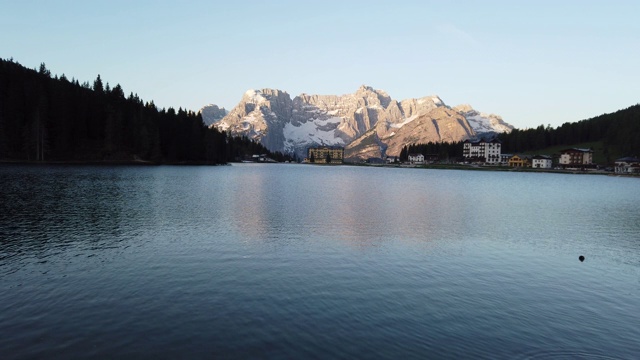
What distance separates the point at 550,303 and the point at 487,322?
23.5ft

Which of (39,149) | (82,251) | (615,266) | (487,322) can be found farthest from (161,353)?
(39,149)

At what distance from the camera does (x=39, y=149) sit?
18512cm

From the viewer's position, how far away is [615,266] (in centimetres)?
3831

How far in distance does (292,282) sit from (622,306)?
23.0 meters

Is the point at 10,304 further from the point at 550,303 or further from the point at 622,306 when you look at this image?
the point at 622,306

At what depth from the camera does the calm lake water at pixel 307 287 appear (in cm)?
2028

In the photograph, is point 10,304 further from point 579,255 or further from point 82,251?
point 579,255

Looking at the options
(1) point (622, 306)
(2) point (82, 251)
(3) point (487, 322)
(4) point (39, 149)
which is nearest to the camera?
(3) point (487, 322)

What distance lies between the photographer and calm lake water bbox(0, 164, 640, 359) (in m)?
20.3

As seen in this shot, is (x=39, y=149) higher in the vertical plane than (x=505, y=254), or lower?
higher

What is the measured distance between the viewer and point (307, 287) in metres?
29.2

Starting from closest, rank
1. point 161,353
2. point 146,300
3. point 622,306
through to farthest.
A: 1. point 161,353
2. point 146,300
3. point 622,306

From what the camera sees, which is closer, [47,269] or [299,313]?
[299,313]

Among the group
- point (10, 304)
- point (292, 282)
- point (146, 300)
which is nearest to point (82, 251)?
point (10, 304)
